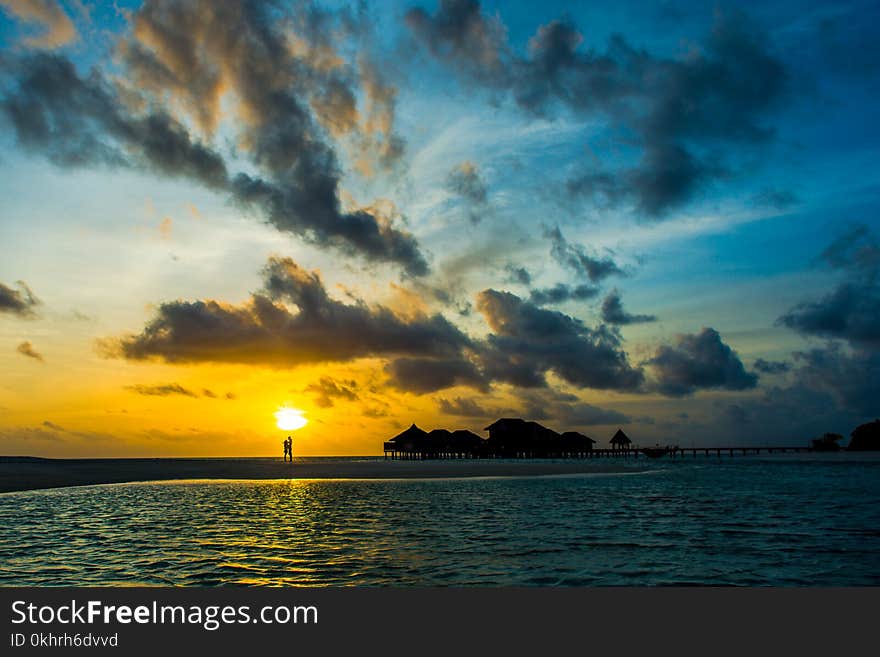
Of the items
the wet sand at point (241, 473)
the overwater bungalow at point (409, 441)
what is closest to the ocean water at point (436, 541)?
Answer: the wet sand at point (241, 473)

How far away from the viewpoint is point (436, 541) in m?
20.2

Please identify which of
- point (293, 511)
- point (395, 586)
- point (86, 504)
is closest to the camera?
point (395, 586)

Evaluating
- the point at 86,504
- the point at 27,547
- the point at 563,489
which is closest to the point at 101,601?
the point at 27,547

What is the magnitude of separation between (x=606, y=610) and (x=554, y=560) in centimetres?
678

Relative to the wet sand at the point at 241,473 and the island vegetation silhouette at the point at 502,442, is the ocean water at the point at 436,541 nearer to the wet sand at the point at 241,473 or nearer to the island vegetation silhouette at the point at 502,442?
the wet sand at the point at 241,473

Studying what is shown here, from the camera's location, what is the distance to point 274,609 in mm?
10312

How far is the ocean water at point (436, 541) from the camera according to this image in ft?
50.0

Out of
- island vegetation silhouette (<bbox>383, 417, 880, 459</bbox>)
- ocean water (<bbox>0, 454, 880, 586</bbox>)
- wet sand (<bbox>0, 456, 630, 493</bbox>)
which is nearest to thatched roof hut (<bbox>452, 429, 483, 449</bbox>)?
island vegetation silhouette (<bbox>383, 417, 880, 459</bbox>)

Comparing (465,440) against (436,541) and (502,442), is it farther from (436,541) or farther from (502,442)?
(436,541)

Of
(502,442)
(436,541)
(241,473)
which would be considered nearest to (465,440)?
(502,442)

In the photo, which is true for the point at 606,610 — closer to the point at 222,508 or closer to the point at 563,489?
the point at 222,508

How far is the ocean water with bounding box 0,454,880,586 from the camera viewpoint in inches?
600

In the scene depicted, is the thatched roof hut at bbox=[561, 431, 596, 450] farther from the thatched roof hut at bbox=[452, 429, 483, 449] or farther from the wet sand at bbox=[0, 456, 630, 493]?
the wet sand at bbox=[0, 456, 630, 493]

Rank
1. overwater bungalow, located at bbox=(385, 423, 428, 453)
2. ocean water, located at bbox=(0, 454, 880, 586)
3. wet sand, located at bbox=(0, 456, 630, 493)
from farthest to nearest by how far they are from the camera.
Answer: overwater bungalow, located at bbox=(385, 423, 428, 453) → wet sand, located at bbox=(0, 456, 630, 493) → ocean water, located at bbox=(0, 454, 880, 586)
